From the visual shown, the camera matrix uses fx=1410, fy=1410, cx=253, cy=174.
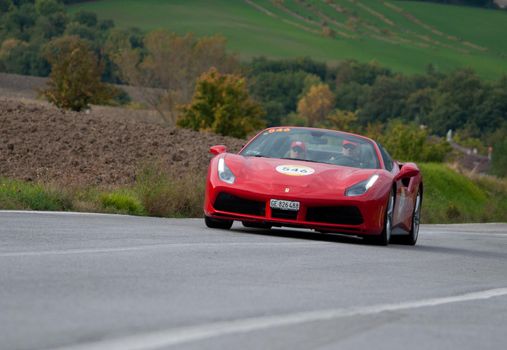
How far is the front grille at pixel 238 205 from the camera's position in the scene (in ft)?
48.0

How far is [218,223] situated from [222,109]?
78.1 meters

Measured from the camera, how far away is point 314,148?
1584 centimetres

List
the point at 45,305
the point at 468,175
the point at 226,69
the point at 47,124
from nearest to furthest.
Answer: the point at 45,305, the point at 47,124, the point at 468,175, the point at 226,69

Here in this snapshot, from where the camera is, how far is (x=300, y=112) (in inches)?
7854

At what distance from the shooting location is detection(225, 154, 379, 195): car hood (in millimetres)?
14586

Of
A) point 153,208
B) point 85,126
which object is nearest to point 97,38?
point 85,126

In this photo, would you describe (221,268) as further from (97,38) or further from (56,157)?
(97,38)

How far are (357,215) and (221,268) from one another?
15.0 feet

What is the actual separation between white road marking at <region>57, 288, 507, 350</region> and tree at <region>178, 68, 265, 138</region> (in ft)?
264

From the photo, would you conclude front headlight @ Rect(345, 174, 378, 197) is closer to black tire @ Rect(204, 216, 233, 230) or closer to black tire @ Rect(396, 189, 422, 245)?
black tire @ Rect(204, 216, 233, 230)

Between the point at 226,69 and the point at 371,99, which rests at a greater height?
the point at 226,69

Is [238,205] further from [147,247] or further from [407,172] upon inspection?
[147,247]

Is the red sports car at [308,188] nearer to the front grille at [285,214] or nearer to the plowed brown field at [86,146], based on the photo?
the front grille at [285,214]

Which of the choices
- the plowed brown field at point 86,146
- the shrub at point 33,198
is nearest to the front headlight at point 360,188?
the shrub at point 33,198
